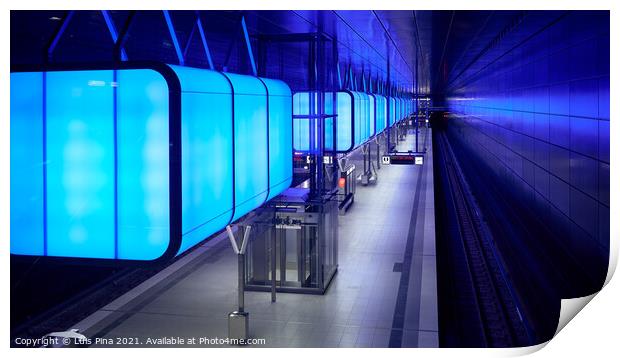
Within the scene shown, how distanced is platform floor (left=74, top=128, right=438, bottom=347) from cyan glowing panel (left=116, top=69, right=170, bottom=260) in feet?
17.4

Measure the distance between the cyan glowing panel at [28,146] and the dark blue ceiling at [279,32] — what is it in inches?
68.4

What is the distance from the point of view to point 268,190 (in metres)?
7.04

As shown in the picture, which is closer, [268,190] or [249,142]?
[249,142]

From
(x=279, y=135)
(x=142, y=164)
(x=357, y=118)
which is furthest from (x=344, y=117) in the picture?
(x=142, y=164)

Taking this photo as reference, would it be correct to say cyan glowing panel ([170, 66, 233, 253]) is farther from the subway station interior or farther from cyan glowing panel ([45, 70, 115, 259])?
cyan glowing panel ([45, 70, 115, 259])

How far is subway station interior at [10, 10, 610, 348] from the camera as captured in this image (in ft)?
15.1

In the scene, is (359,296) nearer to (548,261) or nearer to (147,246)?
(548,261)

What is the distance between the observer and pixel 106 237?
4.66 m

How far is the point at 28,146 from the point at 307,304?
7.43 metres

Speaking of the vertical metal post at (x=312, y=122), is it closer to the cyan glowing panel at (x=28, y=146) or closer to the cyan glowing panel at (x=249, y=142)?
the cyan glowing panel at (x=249, y=142)

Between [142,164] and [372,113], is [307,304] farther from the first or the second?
[372,113]

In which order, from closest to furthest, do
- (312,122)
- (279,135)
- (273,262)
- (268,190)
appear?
(268,190) → (279,135) → (273,262) → (312,122)

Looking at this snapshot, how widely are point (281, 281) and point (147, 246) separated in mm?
7895

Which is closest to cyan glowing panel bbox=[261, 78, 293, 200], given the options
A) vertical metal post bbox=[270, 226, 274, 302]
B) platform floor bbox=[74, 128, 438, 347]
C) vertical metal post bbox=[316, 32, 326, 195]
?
platform floor bbox=[74, 128, 438, 347]
